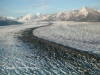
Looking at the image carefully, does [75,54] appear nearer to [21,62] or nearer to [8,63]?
[21,62]

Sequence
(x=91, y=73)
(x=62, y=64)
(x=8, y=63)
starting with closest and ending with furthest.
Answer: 1. (x=91, y=73)
2. (x=62, y=64)
3. (x=8, y=63)

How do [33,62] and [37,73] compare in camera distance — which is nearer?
[37,73]

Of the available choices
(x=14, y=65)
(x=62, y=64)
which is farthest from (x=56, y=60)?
(x=14, y=65)

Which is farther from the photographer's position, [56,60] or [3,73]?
[56,60]

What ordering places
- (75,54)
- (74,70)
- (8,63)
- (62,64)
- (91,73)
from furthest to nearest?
(75,54) → (8,63) → (62,64) → (74,70) → (91,73)

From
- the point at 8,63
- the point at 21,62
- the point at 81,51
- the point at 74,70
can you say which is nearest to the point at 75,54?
the point at 81,51

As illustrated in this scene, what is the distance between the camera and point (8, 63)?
37.5 metres

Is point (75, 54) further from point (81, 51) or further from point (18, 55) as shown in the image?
point (18, 55)

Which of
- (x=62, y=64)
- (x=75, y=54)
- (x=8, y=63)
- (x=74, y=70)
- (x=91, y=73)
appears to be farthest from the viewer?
(x=75, y=54)

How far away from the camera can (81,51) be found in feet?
149

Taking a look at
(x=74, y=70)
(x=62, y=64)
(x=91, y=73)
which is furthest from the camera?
(x=62, y=64)

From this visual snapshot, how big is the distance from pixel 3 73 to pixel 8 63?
6508 millimetres

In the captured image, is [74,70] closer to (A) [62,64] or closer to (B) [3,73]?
(A) [62,64]

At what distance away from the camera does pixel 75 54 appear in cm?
4266
